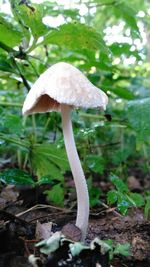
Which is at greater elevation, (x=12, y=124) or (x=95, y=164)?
(x=12, y=124)

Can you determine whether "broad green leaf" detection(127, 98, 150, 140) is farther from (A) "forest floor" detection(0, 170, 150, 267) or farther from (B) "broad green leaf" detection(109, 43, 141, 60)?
(B) "broad green leaf" detection(109, 43, 141, 60)

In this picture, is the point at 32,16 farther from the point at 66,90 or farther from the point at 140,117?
the point at 140,117

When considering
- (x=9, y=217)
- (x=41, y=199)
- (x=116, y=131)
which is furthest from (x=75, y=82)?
(x=116, y=131)

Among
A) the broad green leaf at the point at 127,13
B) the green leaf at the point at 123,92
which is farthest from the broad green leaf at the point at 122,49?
the green leaf at the point at 123,92

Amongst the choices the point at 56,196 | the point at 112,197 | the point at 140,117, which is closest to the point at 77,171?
the point at 112,197

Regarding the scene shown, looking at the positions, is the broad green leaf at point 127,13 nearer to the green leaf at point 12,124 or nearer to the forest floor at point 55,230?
the green leaf at point 12,124

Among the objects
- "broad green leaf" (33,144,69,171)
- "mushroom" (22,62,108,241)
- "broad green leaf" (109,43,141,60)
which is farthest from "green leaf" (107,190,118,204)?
"broad green leaf" (109,43,141,60)

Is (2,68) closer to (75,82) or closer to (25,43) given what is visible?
(25,43)

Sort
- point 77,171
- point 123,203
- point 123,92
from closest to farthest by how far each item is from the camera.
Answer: point 77,171, point 123,203, point 123,92
